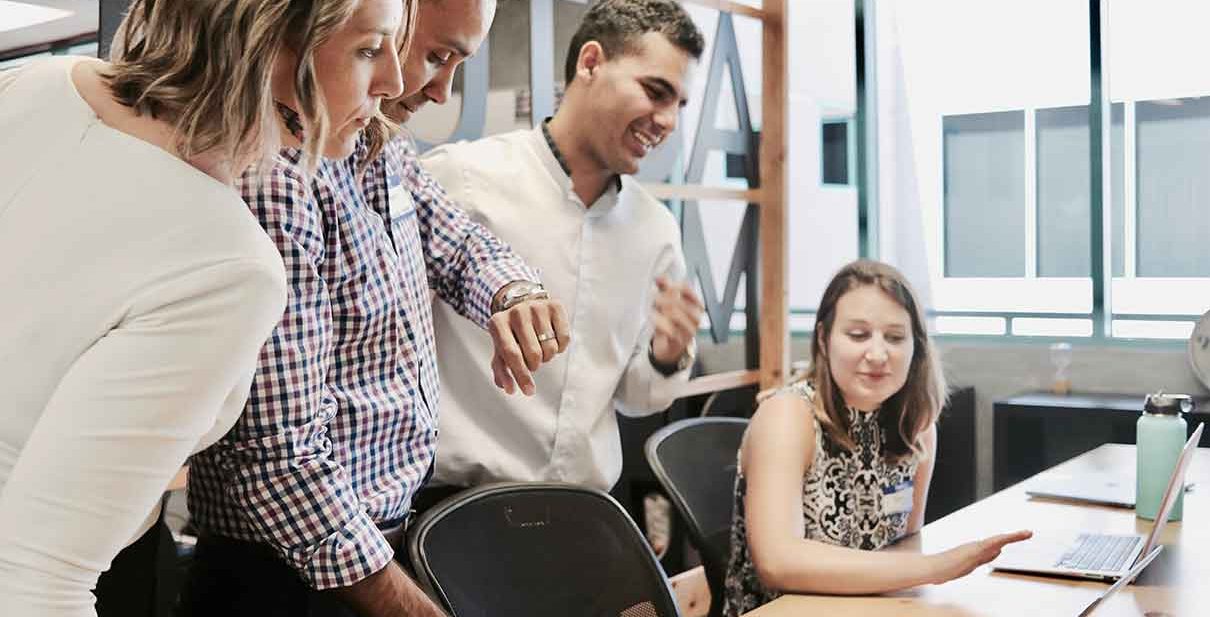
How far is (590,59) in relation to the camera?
230cm

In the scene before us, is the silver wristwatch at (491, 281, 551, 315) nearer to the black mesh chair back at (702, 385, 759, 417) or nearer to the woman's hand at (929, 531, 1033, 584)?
the woman's hand at (929, 531, 1033, 584)

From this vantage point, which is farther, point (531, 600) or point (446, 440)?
point (446, 440)

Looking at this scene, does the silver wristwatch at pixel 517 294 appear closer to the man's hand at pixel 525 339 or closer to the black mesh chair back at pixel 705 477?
the man's hand at pixel 525 339

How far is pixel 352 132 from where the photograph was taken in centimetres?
111

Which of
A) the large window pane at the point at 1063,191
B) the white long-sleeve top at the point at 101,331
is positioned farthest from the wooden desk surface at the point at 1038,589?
the large window pane at the point at 1063,191

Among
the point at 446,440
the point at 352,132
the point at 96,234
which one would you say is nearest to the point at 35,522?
the point at 96,234

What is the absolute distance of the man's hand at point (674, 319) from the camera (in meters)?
1.88

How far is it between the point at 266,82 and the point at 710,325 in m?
3.10

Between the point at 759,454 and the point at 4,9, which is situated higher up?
the point at 4,9

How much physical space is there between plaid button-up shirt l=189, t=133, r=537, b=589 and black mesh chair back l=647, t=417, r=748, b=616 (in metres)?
0.72


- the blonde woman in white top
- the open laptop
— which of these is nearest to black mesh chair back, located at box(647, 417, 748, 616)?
the open laptop

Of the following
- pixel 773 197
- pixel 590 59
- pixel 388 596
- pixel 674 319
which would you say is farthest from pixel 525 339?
pixel 773 197

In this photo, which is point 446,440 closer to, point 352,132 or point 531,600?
point 531,600

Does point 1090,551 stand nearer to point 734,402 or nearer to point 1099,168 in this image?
point 734,402
